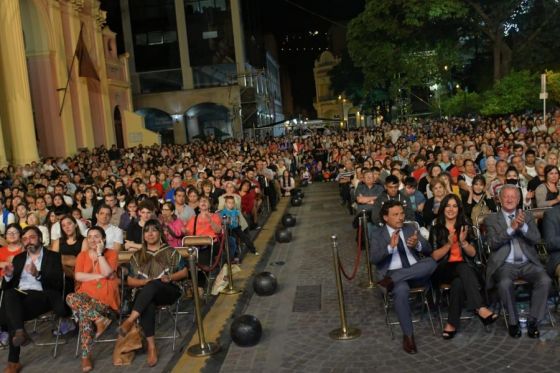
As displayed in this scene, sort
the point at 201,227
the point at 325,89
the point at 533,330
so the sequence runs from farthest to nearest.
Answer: the point at 325,89 → the point at 201,227 → the point at 533,330

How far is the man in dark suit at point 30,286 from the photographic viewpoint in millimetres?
6547

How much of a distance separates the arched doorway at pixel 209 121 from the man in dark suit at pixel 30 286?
44476mm

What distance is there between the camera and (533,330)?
6.18 meters

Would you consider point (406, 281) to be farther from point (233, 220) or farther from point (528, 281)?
point (233, 220)

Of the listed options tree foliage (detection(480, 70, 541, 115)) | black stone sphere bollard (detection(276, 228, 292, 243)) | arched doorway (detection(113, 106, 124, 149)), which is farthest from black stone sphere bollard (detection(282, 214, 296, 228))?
arched doorway (detection(113, 106, 124, 149))

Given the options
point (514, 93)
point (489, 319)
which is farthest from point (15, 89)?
point (514, 93)

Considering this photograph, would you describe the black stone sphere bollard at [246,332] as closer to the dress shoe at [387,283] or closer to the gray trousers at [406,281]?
the dress shoe at [387,283]

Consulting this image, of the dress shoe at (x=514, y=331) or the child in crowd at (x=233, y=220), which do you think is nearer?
the dress shoe at (x=514, y=331)

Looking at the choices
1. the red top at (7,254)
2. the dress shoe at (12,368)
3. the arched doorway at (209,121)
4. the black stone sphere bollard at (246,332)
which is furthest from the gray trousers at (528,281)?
the arched doorway at (209,121)

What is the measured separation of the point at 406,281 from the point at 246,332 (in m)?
1.89

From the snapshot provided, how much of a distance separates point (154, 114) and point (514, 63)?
105ft

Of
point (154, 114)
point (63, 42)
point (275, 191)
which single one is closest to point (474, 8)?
point (275, 191)

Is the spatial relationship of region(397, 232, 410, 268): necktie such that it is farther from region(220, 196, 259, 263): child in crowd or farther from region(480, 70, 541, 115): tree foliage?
region(480, 70, 541, 115): tree foliage

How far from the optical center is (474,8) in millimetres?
30766
